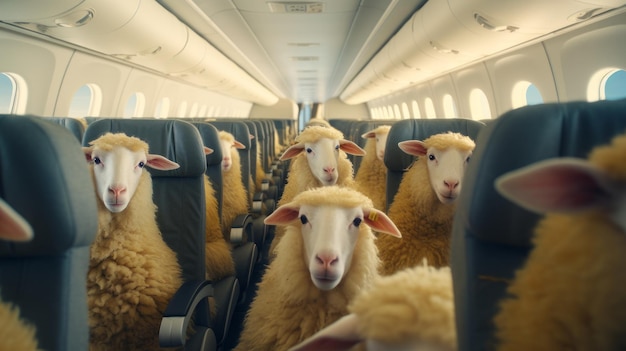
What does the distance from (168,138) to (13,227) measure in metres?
1.48

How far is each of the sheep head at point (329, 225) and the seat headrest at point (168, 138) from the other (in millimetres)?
671

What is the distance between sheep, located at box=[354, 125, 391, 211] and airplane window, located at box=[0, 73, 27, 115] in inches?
147

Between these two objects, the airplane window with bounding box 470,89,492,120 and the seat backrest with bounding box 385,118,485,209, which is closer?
the seat backrest with bounding box 385,118,485,209

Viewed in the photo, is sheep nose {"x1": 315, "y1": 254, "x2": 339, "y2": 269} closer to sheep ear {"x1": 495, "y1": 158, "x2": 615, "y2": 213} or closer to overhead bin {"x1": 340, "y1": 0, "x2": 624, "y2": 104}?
sheep ear {"x1": 495, "y1": 158, "x2": 615, "y2": 213}

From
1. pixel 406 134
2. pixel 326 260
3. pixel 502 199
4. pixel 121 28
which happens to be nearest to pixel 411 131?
pixel 406 134

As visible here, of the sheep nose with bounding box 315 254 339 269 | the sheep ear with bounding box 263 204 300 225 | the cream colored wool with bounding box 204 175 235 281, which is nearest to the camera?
the sheep nose with bounding box 315 254 339 269

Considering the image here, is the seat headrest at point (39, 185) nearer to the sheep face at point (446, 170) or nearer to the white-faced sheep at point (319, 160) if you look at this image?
the sheep face at point (446, 170)

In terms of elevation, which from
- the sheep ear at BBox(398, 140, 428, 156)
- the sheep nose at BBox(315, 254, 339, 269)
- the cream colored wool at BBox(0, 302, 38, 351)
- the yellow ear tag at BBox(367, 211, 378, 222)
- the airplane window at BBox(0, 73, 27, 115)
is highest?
the airplane window at BBox(0, 73, 27, 115)

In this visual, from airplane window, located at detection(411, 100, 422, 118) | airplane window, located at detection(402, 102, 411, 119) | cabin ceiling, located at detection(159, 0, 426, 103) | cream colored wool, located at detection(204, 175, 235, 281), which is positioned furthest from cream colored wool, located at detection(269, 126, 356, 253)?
airplane window, located at detection(402, 102, 411, 119)

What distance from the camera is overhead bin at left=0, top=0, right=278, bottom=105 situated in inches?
106

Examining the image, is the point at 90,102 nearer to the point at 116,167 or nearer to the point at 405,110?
the point at 116,167

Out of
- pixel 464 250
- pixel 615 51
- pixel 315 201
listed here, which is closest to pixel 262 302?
pixel 315 201

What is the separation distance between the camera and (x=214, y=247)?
2637 mm

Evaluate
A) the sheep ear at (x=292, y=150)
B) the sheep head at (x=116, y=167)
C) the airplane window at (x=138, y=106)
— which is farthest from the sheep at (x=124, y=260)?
the airplane window at (x=138, y=106)
